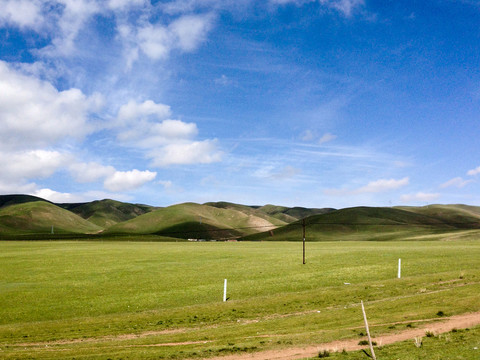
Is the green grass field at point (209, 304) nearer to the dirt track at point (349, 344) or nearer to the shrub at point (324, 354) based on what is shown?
the dirt track at point (349, 344)

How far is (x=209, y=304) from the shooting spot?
35.4 meters

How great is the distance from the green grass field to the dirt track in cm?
89

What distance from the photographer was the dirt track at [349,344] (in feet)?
55.4

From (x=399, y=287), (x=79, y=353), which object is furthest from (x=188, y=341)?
(x=399, y=287)

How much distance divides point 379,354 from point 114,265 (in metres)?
57.8

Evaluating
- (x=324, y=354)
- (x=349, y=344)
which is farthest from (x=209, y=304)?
(x=324, y=354)

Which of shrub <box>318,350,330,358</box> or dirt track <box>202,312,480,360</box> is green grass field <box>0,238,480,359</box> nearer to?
dirt track <box>202,312,480,360</box>

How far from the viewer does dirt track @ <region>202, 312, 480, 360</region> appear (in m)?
16.9

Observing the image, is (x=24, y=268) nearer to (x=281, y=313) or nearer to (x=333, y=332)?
(x=281, y=313)

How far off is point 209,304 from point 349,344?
19.4m

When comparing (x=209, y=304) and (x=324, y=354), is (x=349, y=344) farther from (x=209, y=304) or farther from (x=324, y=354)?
(x=209, y=304)

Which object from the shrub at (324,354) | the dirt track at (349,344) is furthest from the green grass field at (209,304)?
the shrub at (324,354)

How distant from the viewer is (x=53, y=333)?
2752 cm

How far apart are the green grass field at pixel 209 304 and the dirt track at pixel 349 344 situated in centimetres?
89
